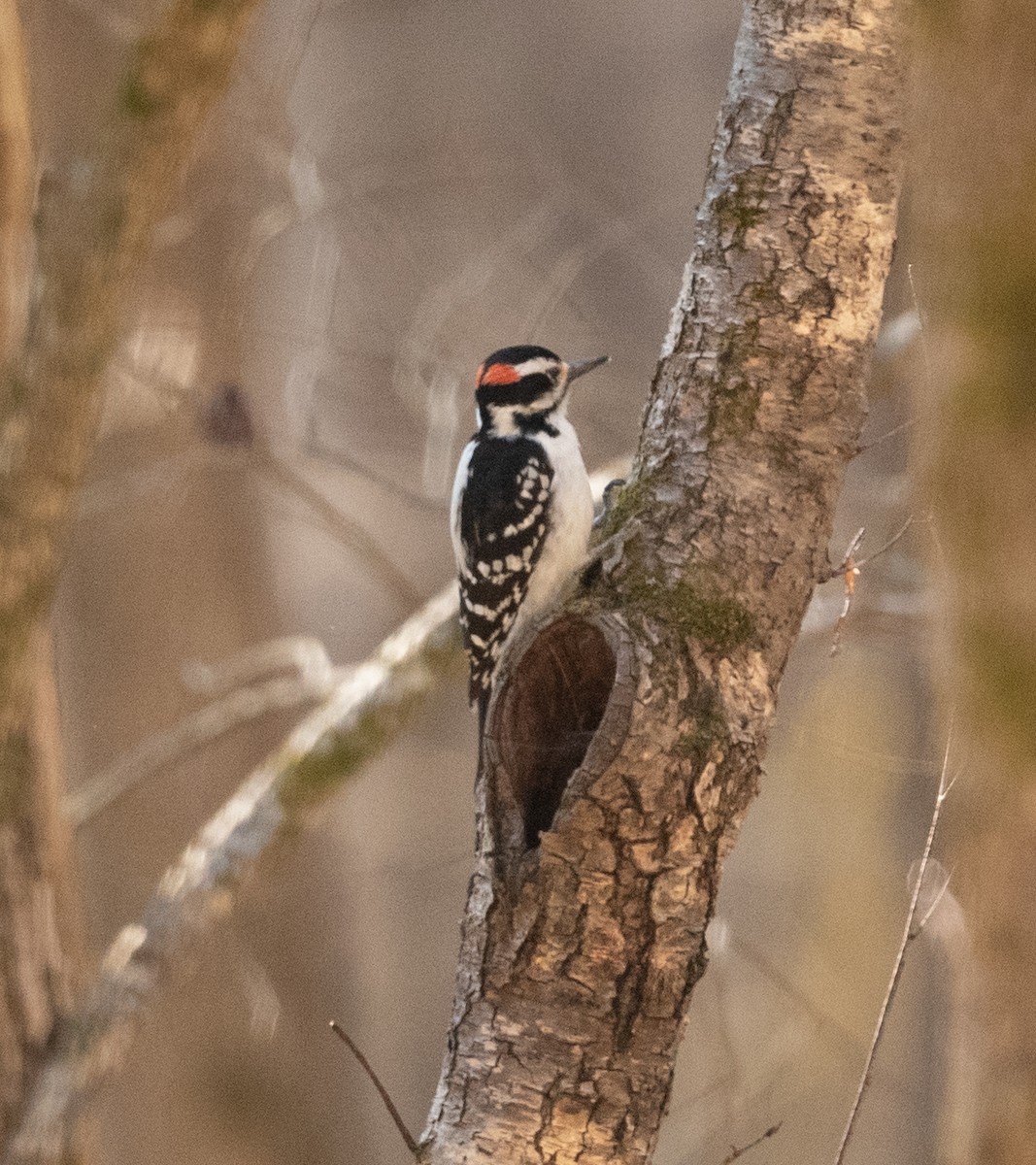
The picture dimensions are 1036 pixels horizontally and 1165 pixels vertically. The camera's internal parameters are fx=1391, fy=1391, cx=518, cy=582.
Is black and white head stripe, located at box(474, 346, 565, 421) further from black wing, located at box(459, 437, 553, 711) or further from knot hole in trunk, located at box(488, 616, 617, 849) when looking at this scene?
knot hole in trunk, located at box(488, 616, 617, 849)

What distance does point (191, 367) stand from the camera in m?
5.46

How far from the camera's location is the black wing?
3.14m

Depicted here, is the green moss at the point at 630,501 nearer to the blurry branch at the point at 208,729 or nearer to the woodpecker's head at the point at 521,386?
the woodpecker's head at the point at 521,386

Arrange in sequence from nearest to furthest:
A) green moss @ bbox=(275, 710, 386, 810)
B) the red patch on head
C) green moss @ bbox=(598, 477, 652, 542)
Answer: green moss @ bbox=(598, 477, 652, 542) < the red patch on head < green moss @ bbox=(275, 710, 386, 810)

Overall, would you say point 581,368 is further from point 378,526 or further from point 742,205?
point 378,526

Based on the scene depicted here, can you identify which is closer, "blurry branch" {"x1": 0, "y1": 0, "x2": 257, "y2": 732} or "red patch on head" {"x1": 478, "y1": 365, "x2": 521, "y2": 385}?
"blurry branch" {"x1": 0, "y1": 0, "x2": 257, "y2": 732}

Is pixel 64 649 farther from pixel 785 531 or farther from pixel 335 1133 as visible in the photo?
pixel 785 531

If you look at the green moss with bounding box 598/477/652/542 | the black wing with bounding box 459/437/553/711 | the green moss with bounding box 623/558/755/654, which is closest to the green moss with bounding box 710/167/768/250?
the green moss with bounding box 598/477/652/542

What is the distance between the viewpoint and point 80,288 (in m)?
3.32

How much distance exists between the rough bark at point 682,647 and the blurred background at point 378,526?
2.38m

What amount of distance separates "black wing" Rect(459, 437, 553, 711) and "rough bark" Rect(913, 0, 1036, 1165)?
2.46 metres

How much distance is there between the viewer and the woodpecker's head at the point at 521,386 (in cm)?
338

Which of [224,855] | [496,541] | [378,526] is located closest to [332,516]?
[224,855]

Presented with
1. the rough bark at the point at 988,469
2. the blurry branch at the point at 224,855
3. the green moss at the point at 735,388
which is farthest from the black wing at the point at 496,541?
the rough bark at the point at 988,469
